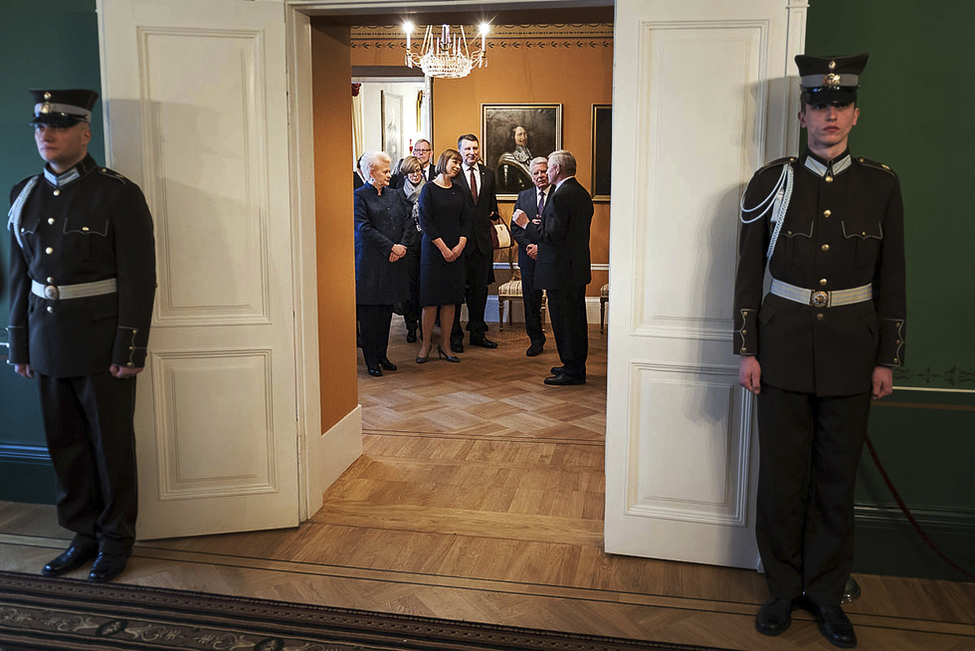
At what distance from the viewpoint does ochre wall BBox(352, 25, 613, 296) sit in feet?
27.5

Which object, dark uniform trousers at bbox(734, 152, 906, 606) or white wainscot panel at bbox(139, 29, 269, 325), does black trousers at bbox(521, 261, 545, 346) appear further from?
dark uniform trousers at bbox(734, 152, 906, 606)

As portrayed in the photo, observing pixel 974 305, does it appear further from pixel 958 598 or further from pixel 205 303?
pixel 205 303

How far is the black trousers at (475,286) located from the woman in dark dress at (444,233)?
2.22 ft

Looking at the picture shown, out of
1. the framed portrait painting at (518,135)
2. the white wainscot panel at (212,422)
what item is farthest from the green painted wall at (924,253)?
the framed portrait painting at (518,135)

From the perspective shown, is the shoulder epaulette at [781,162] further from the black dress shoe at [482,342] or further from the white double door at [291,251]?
the black dress shoe at [482,342]

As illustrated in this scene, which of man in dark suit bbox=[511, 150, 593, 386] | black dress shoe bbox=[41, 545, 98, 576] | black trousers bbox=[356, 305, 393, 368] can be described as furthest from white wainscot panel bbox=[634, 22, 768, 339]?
black trousers bbox=[356, 305, 393, 368]

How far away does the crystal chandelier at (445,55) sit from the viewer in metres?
7.71

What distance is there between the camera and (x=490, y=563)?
10.6ft

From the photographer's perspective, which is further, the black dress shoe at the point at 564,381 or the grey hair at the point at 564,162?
the black dress shoe at the point at 564,381

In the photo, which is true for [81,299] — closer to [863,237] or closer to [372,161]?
[863,237]

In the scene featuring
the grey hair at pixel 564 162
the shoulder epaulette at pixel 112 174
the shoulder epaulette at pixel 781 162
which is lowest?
the shoulder epaulette at pixel 112 174

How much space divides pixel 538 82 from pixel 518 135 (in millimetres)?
545

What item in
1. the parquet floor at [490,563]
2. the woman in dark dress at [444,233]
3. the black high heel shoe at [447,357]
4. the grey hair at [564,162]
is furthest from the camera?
the black high heel shoe at [447,357]

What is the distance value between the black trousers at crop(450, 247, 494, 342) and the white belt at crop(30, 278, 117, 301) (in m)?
4.31
